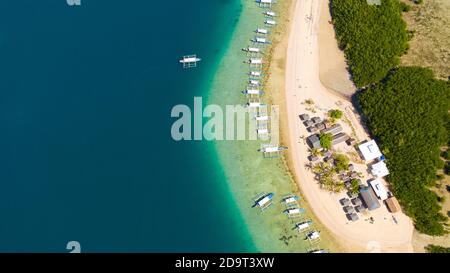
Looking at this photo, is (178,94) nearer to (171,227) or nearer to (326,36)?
(171,227)

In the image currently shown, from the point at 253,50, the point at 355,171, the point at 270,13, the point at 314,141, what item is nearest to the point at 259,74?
the point at 253,50

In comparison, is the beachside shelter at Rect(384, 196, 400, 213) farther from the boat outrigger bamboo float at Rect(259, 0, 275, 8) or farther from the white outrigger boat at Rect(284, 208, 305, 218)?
the boat outrigger bamboo float at Rect(259, 0, 275, 8)

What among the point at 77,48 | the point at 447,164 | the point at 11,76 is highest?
the point at 77,48

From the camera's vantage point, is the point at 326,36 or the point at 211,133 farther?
the point at 326,36

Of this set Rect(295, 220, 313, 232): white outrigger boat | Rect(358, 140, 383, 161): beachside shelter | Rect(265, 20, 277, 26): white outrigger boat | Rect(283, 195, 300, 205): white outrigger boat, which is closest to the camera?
Rect(295, 220, 313, 232): white outrigger boat

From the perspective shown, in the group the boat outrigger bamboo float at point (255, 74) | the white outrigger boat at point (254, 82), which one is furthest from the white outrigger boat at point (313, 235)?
the boat outrigger bamboo float at point (255, 74)

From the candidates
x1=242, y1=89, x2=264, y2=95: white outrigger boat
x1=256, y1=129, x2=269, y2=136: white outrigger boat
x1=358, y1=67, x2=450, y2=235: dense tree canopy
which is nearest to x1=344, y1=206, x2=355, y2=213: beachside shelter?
x1=358, y1=67, x2=450, y2=235: dense tree canopy
